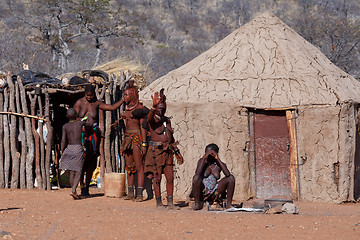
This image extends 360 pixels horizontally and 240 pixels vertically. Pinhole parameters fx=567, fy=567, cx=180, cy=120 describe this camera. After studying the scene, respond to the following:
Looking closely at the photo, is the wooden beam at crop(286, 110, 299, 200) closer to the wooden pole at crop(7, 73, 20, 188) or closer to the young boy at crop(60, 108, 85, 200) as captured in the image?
the young boy at crop(60, 108, 85, 200)

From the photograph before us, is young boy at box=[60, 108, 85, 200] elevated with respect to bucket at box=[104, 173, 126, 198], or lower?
elevated

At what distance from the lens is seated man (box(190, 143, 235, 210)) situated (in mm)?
7774

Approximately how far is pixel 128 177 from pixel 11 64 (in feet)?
47.7

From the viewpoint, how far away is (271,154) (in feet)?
31.0

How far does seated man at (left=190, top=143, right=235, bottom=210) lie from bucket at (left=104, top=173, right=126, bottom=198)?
189cm

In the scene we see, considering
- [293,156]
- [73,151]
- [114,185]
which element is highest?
[73,151]

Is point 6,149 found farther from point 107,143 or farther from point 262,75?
point 262,75

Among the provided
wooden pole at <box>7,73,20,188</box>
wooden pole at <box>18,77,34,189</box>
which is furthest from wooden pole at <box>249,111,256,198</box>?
wooden pole at <box>7,73,20,188</box>

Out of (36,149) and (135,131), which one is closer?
(135,131)

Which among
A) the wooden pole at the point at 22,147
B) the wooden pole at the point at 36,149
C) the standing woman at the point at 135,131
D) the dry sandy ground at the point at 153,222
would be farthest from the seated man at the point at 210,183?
the wooden pole at the point at 22,147

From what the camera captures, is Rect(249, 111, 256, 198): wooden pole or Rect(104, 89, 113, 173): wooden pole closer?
Rect(249, 111, 256, 198): wooden pole

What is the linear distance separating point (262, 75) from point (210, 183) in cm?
285

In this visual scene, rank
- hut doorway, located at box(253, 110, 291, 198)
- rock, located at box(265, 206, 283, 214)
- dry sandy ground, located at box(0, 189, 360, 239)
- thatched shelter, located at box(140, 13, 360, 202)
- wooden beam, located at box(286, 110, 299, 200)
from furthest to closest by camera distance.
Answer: hut doorway, located at box(253, 110, 291, 198) → wooden beam, located at box(286, 110, 299, 200) → thatched shelter, located at box(140, 13, 360, 202) → rock, located at box(265, 206, 283, 214) → dry sandy ground, located at box(0, 189, 360, 239)

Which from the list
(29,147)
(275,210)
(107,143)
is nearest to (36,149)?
(29,147)
